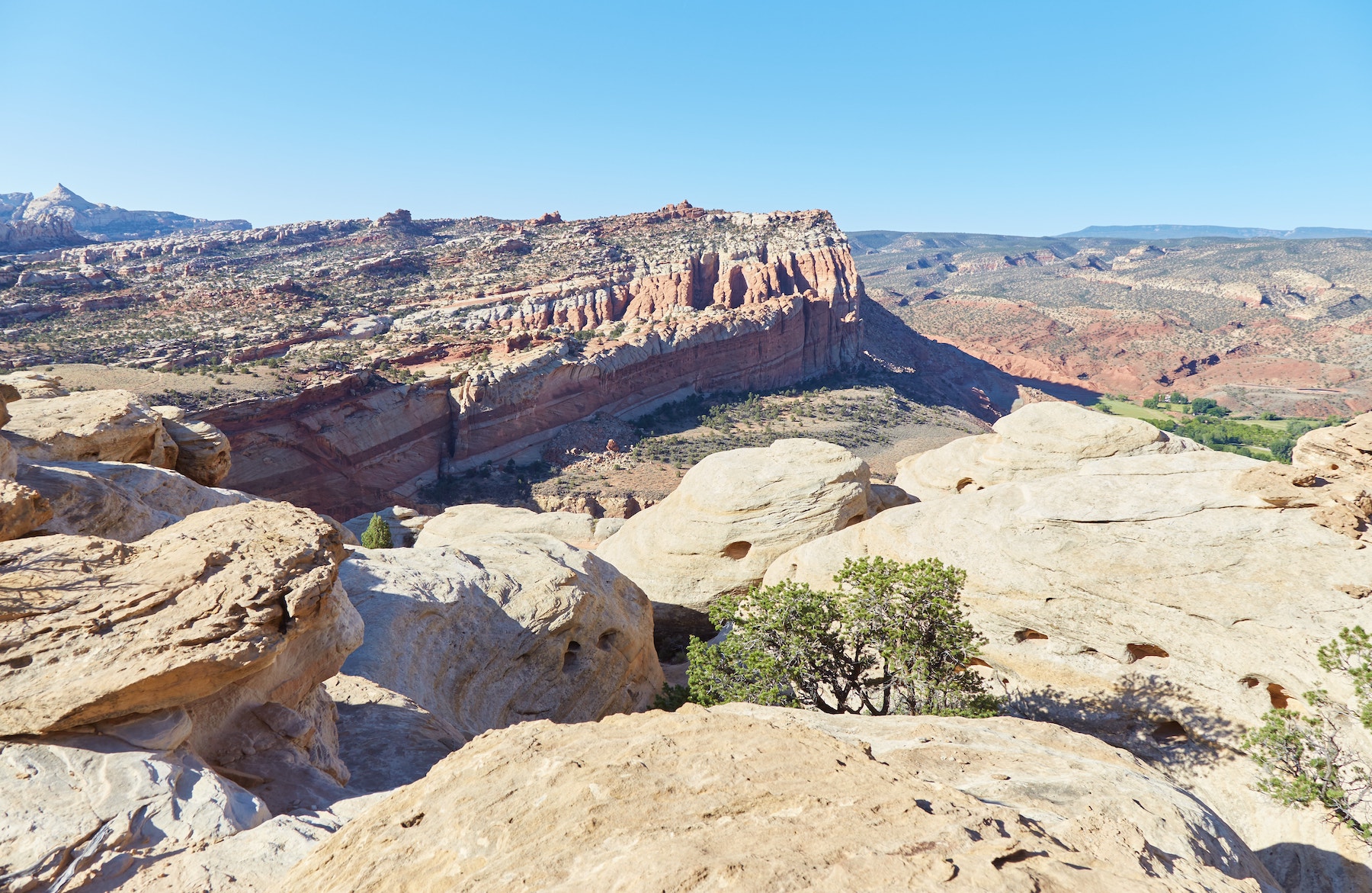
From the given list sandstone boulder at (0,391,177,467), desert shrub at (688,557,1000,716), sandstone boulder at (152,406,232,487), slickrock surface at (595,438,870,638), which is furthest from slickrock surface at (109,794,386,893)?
sandstone boulder at (152,406,232,487)

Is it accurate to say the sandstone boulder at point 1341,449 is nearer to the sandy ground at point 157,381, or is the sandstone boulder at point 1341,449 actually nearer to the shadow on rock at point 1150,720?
the shadow on rock at point 1150,720

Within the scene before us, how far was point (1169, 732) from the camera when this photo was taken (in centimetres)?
1797

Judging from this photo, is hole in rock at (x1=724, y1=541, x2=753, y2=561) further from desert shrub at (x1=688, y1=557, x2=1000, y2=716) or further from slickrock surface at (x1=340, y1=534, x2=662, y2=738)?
desert shrub at (x1=688, y1=557, x2=1000, y2=716)

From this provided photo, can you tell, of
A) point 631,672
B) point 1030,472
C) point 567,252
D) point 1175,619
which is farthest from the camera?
point 567,252

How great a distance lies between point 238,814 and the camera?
30.5ft

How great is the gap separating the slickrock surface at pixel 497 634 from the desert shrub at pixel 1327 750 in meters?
15.7

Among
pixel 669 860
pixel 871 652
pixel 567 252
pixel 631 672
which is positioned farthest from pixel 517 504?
pixel 567 252

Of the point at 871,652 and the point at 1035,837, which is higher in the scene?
the point at 1035,837

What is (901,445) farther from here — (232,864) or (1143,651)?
(232,864)

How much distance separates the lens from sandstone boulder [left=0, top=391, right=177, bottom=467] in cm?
1980

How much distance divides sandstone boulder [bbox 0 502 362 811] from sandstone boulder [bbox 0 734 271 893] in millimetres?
406

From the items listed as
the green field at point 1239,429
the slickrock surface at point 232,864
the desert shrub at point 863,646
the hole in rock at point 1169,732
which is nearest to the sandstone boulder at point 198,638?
the slickrock surface at point 232,864

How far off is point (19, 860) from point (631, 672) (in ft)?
53.6

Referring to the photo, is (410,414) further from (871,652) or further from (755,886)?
(755,886)
